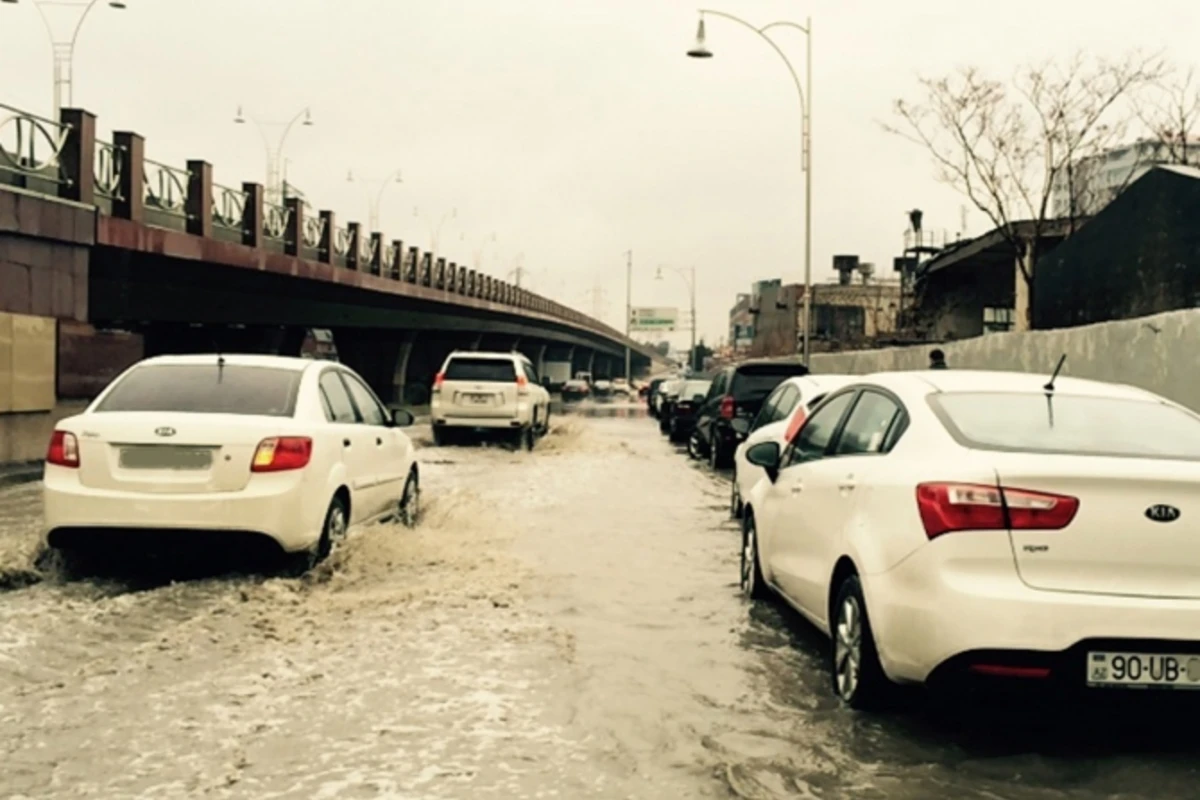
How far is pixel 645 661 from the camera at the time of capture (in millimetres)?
6520

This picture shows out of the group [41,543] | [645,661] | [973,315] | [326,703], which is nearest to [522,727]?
[326,703]

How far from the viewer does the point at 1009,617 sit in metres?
4.66

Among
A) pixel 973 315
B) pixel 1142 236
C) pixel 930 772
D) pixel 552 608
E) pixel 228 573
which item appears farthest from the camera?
pixel 973 315

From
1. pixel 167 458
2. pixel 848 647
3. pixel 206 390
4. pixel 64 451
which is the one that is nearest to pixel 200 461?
pixel 167 458

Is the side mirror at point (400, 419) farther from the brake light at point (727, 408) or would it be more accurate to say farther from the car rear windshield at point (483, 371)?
the car rear windshield at point (483, 371)

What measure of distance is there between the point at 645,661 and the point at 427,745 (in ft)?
5.99

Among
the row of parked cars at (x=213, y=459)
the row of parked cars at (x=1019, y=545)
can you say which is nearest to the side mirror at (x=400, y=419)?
the row of parked cars at (x=213, y=459)

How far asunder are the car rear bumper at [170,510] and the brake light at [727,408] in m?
12.2

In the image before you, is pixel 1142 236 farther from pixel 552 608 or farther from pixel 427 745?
pixel 427 745

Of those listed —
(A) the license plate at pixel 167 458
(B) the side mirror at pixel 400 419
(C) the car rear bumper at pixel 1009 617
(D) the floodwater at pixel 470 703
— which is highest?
(B) the side mirror at pixel 400 419

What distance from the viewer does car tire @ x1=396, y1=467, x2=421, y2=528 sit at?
36.0ft

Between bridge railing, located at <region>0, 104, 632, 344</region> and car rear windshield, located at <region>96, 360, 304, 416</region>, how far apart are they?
35.0 ft

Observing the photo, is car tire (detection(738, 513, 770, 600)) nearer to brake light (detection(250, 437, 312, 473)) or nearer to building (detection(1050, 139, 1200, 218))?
brake light (detection(250, 437, 312, 473))

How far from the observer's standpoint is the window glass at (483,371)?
78.8ft
